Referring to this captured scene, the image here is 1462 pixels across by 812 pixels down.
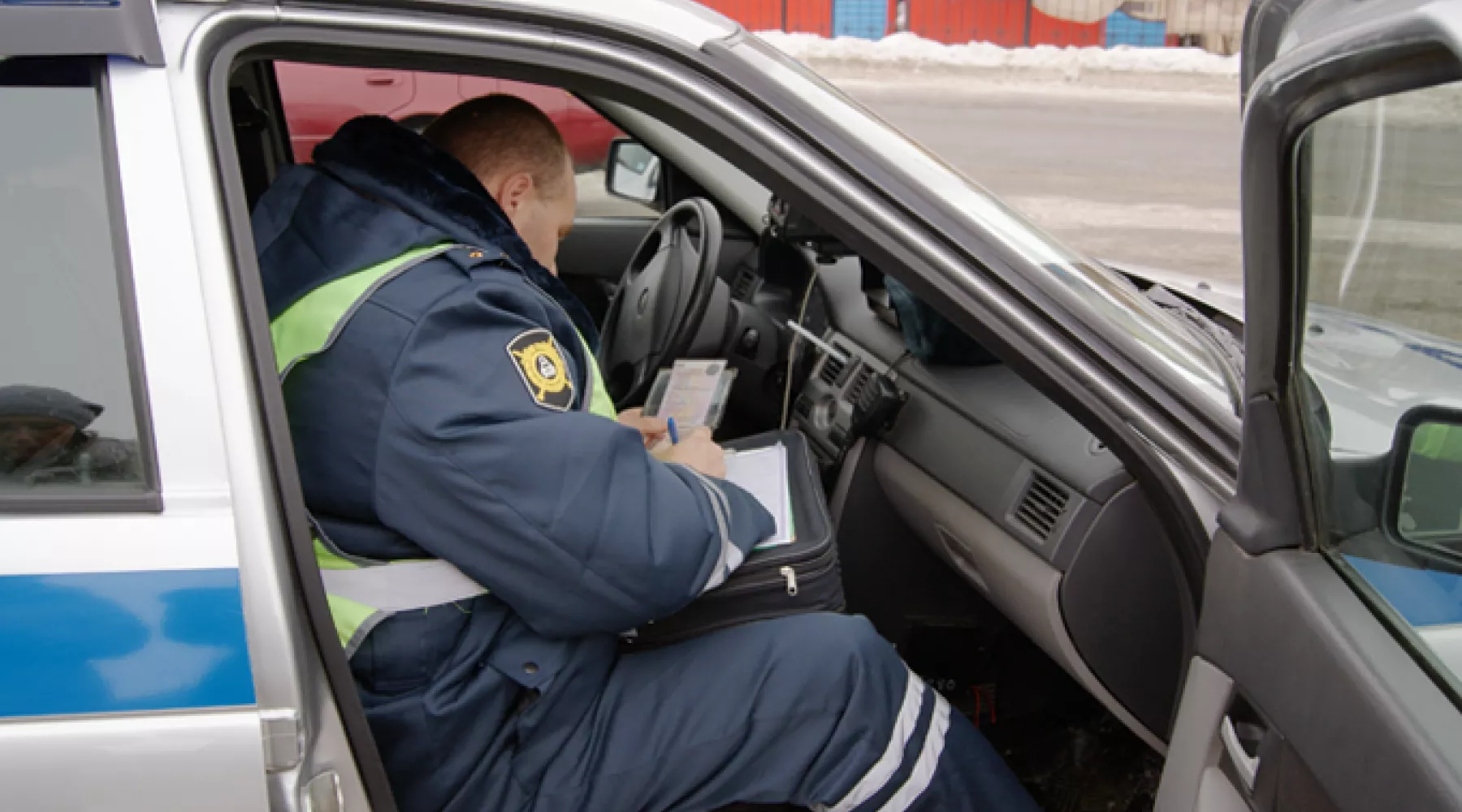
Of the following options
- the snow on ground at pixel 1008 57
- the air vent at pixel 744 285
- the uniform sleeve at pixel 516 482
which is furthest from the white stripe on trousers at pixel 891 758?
the snow on ground at pixel 1008 57

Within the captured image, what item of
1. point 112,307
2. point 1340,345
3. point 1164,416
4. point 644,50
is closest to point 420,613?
point 112,307

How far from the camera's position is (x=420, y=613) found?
5.34ft

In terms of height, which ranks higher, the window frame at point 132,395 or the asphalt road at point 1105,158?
the window frame at point 132,395

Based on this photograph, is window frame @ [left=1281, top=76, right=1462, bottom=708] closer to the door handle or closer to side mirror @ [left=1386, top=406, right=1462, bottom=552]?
side mirror @ [left=1386, top=406, right=1462, bottom=552]

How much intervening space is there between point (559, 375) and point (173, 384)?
0.50 m

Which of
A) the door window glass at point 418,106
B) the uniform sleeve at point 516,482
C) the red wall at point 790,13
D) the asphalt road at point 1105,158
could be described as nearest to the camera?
the uniform sleeve at point 516,482

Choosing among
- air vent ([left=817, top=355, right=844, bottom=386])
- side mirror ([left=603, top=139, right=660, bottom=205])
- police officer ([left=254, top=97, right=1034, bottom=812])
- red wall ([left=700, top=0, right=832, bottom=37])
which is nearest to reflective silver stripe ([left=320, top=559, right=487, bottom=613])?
police officer ([left=254, top=97, right=1034, bottom=812])

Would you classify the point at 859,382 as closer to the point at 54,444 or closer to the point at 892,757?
the point at 892,757

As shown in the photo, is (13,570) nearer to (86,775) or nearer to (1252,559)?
(86,775)

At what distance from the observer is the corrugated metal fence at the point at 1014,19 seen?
57.6 ft

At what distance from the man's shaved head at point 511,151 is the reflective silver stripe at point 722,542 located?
54 centimetres

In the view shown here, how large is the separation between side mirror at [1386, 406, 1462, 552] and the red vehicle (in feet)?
8.43

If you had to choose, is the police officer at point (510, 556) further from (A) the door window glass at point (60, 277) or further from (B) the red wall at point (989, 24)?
(B) the red wall at point (989, 24)

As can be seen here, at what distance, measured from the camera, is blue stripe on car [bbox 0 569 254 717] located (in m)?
1.26
